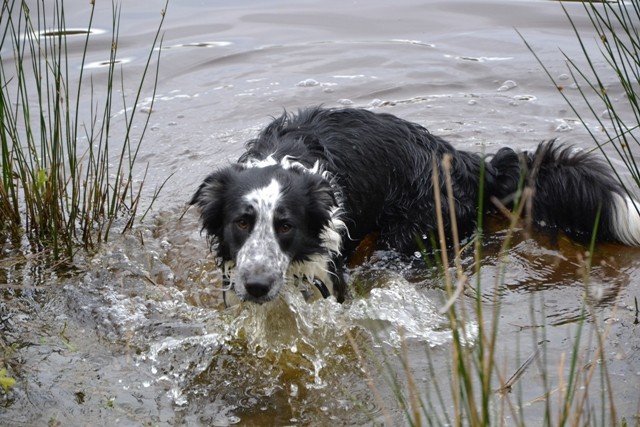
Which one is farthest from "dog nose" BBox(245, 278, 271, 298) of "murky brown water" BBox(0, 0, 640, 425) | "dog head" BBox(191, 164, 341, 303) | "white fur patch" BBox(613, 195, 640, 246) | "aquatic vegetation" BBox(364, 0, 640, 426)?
"white fur patch" BBox(613, 195, 640, 246)

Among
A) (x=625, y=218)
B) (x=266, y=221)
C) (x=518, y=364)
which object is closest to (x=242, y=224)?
(x=266, y=221)

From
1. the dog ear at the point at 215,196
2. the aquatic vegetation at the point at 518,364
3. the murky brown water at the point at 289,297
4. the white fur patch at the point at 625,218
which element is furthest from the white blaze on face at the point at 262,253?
the white fur patch at the point at 625,218

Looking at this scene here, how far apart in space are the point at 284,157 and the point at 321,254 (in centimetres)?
65

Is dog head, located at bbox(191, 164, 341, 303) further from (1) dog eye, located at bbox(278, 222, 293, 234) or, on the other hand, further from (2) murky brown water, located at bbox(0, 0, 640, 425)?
(2) murky brown water, located at bbox(0, 0, 640, 425)

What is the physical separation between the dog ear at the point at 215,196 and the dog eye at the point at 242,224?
8.2 inches

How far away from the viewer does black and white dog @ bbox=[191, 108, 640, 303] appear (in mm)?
4449

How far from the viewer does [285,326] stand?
5051 millimetres

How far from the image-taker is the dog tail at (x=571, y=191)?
5.51m

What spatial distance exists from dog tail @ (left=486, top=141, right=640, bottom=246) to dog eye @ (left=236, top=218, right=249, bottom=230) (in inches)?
73.3

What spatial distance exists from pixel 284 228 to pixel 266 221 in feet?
0.39

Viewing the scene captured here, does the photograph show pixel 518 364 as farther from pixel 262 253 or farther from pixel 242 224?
pixel 242 224

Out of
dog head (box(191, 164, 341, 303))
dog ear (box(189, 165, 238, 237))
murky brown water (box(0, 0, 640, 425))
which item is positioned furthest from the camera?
dog ear (box(189, 165, 238, 237))

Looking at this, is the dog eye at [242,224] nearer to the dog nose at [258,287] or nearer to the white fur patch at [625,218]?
the dog nose at [258,287]

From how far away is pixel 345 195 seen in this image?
17.5 feet
